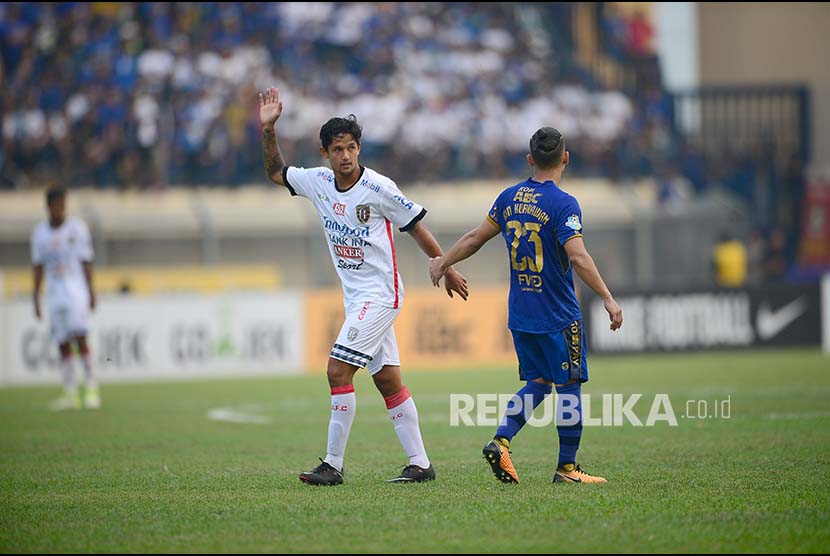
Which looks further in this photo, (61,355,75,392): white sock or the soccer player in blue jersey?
(61,355,75,392): white sock

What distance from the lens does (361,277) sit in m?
7.95

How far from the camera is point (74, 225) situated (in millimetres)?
14703

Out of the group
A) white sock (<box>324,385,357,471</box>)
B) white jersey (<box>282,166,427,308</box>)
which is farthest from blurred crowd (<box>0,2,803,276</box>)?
white sock (<box>324,385,357,471</box>)

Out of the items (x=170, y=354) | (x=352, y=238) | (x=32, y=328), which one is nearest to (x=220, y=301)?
(x=170, y=354)

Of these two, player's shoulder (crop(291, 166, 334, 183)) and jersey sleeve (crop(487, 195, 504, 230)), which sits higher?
player's shoulder (crop(291, 166, 334, 183))

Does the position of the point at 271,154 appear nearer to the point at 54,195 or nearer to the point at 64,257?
the point at 54,195

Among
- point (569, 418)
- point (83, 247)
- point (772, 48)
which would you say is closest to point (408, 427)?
point (569, 418)

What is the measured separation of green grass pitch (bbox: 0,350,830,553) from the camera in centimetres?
575

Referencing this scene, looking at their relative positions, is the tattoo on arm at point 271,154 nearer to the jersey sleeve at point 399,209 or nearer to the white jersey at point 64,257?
the jersey sleeve at point 399,209

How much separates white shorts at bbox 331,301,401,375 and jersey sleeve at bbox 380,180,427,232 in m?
0.54

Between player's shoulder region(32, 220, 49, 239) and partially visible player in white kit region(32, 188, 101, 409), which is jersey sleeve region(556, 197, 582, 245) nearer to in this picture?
partially visible player in white kit region(32, 188, 101, 409)

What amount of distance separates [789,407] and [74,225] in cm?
828

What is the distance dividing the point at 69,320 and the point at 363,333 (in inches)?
320

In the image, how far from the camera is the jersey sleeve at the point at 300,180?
318 inches
